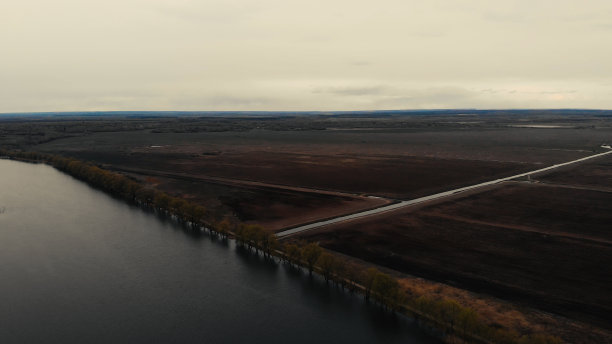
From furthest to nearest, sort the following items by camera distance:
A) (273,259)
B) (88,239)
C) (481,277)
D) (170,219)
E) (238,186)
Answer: (238,186) → (170,219) → (88,239) → (273,259) → (481,277)

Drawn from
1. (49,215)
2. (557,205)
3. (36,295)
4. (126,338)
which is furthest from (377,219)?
(49,215)

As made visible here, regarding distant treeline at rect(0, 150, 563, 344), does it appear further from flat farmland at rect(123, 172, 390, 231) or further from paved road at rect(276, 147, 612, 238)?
flat farmland at rect(123, 172, 390, 231)

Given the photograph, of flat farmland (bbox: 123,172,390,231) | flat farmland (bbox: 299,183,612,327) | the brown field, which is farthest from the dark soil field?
flat farmland (bbox: 123,172,390,231)

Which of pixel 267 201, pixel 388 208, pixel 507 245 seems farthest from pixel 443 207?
pixel 267 201

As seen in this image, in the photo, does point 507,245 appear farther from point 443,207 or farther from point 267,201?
point 267,201

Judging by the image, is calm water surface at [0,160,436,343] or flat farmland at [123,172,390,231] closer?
calm water surface at [0,160,436,343]

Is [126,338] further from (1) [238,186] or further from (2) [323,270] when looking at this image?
Answer: (1) [238,186]
